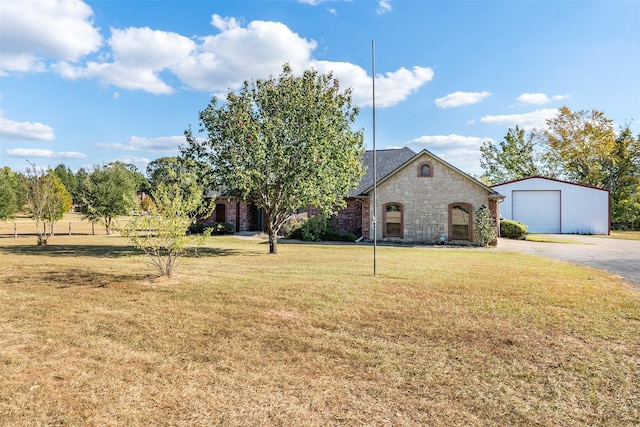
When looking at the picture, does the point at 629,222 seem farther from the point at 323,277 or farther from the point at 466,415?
the point at 466,415

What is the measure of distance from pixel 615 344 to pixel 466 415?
334 cm

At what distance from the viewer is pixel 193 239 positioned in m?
10.3

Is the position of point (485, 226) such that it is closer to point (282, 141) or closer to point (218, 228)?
point (282, 141)

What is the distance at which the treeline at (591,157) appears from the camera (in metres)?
38.2

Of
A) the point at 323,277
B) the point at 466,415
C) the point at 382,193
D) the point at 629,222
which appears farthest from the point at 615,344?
the point at 629,222

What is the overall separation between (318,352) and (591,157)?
45.6m

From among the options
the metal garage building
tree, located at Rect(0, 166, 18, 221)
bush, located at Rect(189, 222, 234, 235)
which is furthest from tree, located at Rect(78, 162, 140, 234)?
the metal garage building

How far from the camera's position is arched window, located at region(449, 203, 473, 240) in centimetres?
2206

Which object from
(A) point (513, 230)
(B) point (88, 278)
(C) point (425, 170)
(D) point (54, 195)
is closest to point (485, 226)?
(C) point (425, 170)

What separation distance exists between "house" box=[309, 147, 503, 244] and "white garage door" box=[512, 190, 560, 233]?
1084 cm

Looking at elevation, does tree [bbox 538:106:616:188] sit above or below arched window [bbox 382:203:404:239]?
above

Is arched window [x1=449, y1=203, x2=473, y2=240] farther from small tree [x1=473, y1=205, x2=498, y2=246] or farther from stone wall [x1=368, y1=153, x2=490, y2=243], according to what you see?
small tree [x1=473, y1=205, x2=498, y2=246]

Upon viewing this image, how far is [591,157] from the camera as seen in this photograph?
4078cm

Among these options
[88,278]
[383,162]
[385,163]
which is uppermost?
[383,162]
